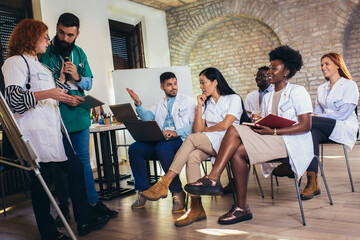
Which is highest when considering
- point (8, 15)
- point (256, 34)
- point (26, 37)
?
point (8, 15)

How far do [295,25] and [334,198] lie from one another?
4.27 metres

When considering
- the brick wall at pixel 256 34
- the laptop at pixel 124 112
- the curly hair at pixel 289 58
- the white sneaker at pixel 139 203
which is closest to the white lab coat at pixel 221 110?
the curly hair at pixel 289 58

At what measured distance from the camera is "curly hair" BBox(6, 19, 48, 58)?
2047mm

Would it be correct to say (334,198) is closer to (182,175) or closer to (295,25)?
(182,175)

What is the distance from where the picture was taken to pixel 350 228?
6.68 feet

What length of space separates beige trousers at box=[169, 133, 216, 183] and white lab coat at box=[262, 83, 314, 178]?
1.66 feet

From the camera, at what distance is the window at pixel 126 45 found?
261 inches

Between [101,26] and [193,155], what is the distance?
424 centimetres

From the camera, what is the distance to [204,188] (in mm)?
2201

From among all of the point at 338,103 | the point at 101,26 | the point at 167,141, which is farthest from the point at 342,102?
the point at 101,26

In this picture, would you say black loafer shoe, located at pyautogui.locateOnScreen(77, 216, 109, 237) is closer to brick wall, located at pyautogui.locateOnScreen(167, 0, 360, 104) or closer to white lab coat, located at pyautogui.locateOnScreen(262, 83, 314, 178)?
white lab coat, located at pyautogui.locateOnScreen(262, 83, 314, 178)

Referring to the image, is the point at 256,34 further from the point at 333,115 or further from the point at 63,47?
the point at 63,47

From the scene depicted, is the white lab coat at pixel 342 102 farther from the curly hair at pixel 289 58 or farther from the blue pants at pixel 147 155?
the blue pants at pixel 147 155

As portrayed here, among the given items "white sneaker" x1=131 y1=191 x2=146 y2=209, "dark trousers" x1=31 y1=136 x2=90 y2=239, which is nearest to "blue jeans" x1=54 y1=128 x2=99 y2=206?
"dark trousers" x1=31 y1=136 x2=90 y2=239
